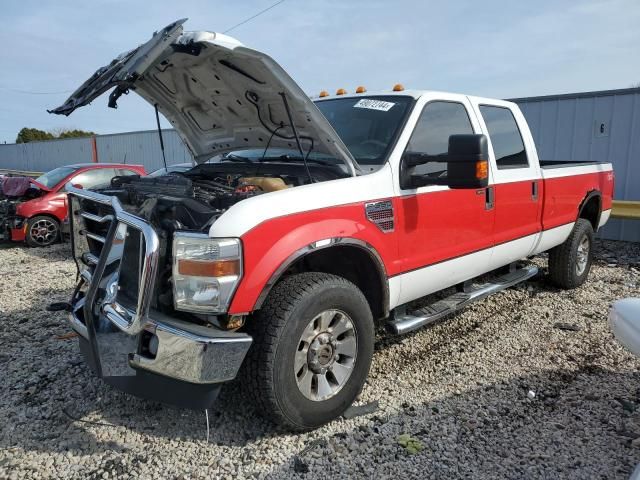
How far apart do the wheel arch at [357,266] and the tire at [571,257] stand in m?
3.19

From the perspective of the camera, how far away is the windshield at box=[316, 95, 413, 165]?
3414mm

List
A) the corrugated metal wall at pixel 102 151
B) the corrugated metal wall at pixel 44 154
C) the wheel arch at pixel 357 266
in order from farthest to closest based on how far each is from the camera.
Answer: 1. the corrugated metal wall at pixel 44 154
2. the corrugated metal wall at pixel 102 151
3. the wheel arch at pixel 357 266

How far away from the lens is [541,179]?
4.70 m

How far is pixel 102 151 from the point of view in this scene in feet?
77.4

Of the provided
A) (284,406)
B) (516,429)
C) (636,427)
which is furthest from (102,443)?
(636,427)

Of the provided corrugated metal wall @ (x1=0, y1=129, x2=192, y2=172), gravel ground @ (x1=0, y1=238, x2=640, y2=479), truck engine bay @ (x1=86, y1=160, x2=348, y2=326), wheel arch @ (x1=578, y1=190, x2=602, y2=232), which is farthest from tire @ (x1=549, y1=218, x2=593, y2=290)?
corrugated metal wall @ (x1=0, y1=129, x2=192, y2=172)

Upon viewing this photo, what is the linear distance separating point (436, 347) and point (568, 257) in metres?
2.34

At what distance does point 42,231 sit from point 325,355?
7.64m

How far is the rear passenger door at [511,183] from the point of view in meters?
4.20

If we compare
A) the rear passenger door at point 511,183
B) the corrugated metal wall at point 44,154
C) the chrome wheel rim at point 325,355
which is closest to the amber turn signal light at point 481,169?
the chrome wheel rim at point 325,355

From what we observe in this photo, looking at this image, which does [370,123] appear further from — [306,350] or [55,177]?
[55,177]

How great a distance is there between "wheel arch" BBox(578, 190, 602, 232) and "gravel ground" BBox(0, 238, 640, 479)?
5.83 ft

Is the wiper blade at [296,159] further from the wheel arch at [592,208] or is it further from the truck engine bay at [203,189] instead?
the wheel arch at [592,208]

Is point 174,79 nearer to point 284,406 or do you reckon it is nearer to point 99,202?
point 99,202
